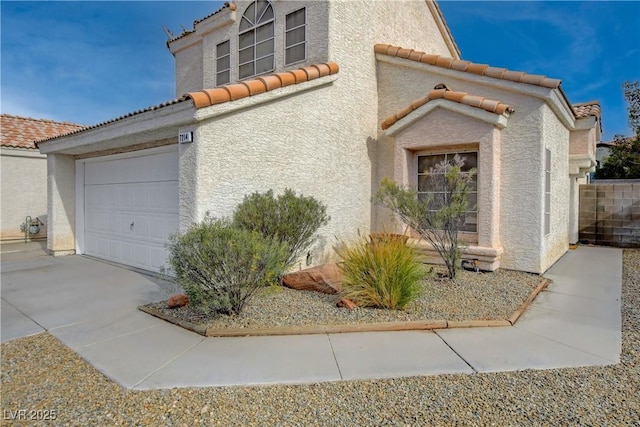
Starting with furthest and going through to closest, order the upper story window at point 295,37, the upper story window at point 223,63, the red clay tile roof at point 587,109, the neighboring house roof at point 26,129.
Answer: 1. the neighboring house roof at point 26,129
2. the upper story window at point 223,63
3. the red clay tile roof at point 587,109
4. the upper story window at point 295,37

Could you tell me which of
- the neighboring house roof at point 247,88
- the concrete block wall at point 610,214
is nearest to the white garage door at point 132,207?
the neighboring house roof at point 247,88

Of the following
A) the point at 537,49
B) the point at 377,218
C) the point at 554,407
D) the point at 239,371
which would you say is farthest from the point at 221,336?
the point at 537,49

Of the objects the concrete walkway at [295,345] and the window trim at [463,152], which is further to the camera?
the window trim at [463,152]

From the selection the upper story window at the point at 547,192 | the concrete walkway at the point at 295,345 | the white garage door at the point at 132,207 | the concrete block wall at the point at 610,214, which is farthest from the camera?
the concrete block wall at the point at 610,214

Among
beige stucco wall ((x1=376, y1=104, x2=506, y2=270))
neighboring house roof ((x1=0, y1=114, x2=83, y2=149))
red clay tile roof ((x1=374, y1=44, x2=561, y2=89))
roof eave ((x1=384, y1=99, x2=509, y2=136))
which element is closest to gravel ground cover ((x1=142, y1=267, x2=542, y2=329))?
beige stucco wall ((x1=376, y1=104, x2=506, y2=270))

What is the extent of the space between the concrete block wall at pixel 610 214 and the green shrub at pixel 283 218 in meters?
13.9

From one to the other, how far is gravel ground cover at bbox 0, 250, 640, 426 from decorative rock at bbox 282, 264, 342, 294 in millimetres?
3633

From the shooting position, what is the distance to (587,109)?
13.6 m

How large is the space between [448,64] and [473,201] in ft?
Answer: 14.3

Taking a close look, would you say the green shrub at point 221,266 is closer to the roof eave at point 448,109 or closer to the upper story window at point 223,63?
the roof eave at point 448,109

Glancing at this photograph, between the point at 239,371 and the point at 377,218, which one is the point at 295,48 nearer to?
the point at 377,218

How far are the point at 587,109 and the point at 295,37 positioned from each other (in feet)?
38.4

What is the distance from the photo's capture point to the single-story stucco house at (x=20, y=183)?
16.7 metres

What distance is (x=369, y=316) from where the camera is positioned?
6332 millimetres
